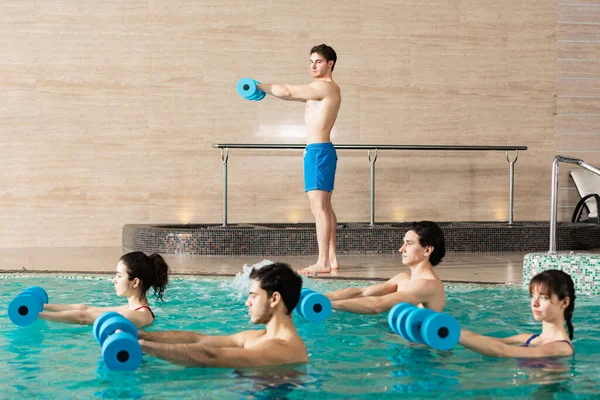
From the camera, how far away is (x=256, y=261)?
25.8ft

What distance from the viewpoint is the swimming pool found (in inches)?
122

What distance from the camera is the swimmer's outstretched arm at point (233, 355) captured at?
125 inches

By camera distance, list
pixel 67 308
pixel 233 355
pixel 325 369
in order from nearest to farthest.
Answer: pixel 233 355, pixel 325 369, pixel 67 308

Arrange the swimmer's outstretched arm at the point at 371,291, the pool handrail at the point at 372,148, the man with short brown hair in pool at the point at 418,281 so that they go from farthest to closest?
the pool handrail at the point at 372,148, the swimmer's outstretched arm at the point at 371,291, the man with short brown hair in pool at the point at 418,281

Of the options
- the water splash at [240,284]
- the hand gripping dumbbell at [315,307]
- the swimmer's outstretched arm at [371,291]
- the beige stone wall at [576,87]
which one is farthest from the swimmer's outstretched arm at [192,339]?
the beige stone wall at [576,87]

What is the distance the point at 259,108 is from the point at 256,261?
280 centimetres

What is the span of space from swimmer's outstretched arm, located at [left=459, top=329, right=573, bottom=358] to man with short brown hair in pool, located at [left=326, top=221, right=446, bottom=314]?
0.76 metres

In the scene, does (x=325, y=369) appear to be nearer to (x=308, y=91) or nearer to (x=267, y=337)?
(x=267, y=337)

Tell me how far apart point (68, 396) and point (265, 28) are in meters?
7.61

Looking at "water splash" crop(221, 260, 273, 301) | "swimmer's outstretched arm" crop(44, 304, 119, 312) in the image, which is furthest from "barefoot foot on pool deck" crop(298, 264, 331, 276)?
"swimmer's outstretched arm" crop(44, 304, 119, 312)

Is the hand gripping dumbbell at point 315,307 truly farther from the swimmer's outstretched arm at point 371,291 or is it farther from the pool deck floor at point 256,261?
the pool deck floor at point 256,261

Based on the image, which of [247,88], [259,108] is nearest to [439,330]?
[247,88]

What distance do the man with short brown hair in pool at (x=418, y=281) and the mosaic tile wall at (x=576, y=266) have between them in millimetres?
1812

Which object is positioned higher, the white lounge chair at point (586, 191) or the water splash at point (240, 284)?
the white lounge chair at point (586, 191)
